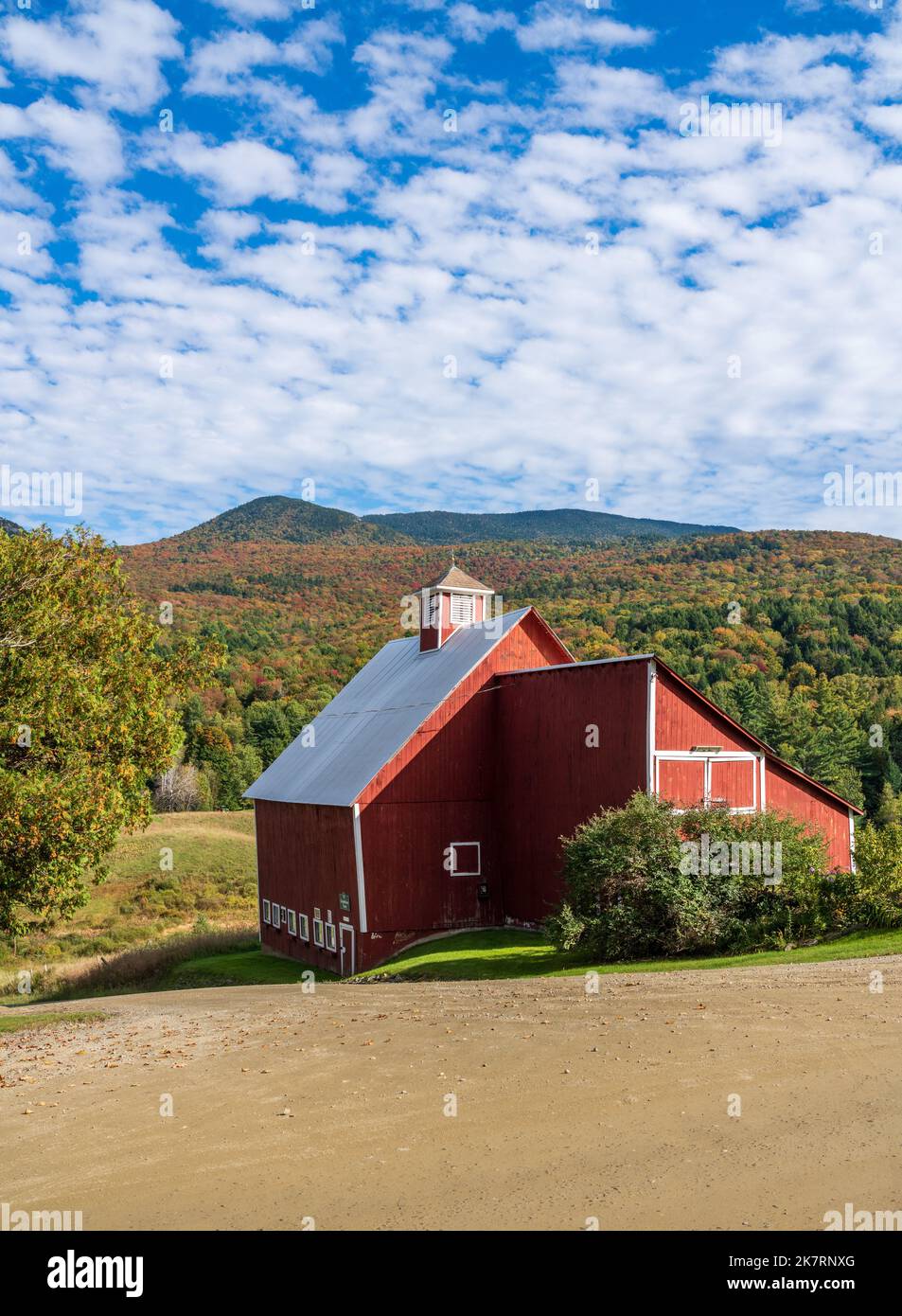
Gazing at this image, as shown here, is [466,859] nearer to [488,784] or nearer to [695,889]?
[488,784]

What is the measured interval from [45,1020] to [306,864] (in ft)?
42.5

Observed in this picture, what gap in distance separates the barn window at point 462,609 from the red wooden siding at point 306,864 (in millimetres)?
8280

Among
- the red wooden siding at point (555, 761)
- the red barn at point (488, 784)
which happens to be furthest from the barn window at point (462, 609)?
the red wooden siding at point (555, 761)

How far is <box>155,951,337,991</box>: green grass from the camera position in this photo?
3066 cm

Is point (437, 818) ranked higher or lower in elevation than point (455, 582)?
lower

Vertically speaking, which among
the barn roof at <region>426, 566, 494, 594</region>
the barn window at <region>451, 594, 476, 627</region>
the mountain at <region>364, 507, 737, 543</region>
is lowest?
the barn window at <region>451, 594, 476, 627</region>

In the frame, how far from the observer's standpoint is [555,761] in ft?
95.5

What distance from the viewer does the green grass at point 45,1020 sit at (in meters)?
21.0

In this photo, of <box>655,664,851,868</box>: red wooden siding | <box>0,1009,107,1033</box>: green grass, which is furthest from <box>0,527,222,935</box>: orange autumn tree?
<box>655,664,851,868</box>: red wooden siding

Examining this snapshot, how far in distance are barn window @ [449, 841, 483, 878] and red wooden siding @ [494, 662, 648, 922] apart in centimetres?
86

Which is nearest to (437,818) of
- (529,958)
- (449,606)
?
(529,958)

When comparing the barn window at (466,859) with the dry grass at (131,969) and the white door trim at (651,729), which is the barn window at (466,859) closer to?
the white door trim at (651,729)

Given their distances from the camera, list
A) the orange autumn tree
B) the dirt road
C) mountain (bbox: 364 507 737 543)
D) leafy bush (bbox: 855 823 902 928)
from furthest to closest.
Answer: mountain (bbox: 364 507 737 543) → the orange autumn tree → leafy bush (bbox: 855 823 902 928) → the dirt road

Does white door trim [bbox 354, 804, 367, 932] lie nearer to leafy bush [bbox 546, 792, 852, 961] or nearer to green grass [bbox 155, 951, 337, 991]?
green grass [bbox 155, 951, 337, 991]
